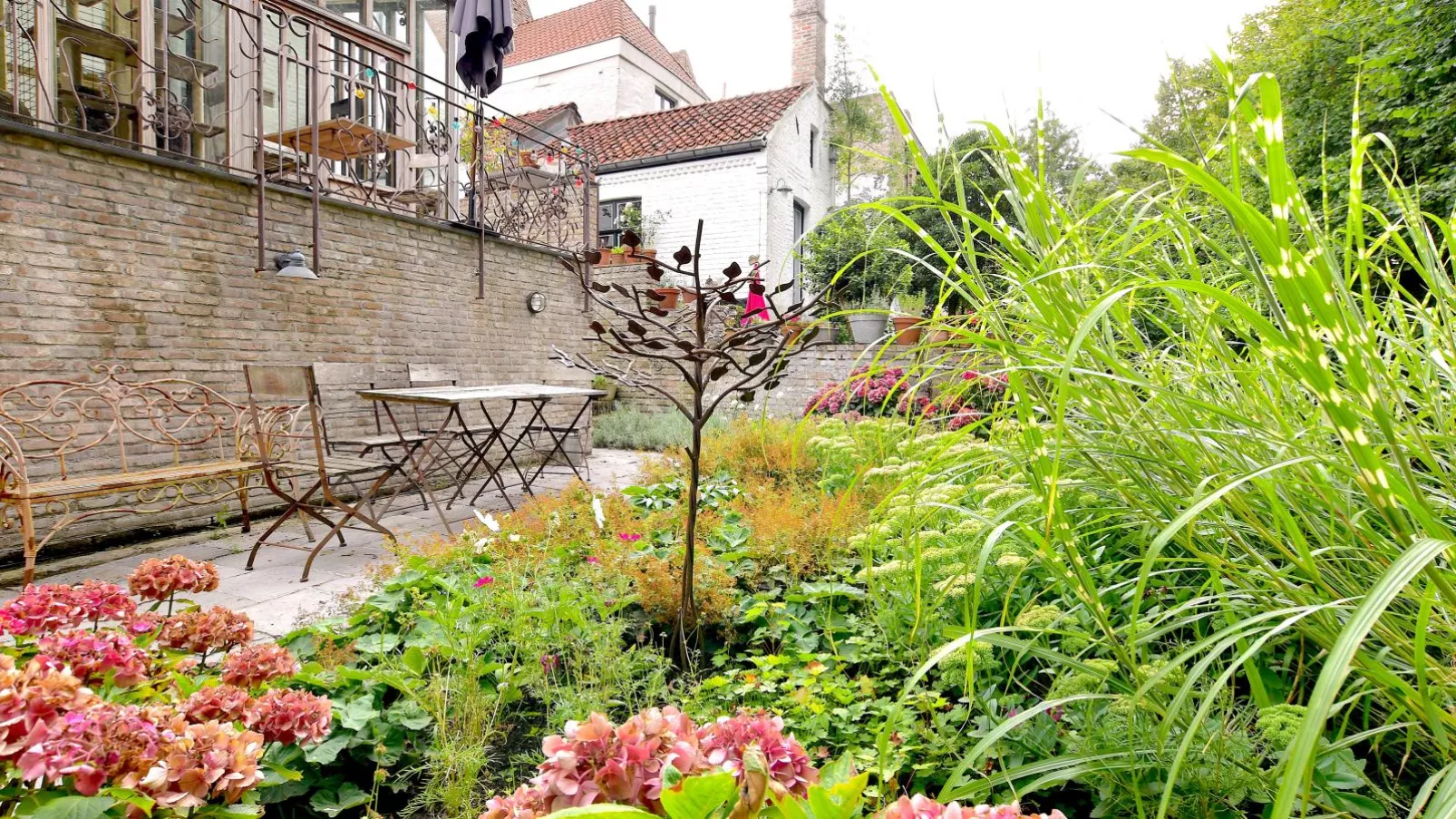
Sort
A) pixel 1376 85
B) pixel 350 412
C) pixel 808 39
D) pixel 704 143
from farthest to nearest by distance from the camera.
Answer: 1. pixel 808 39
2. pixel 704 143
3. pixel 350 412
4. pixel 1376 85

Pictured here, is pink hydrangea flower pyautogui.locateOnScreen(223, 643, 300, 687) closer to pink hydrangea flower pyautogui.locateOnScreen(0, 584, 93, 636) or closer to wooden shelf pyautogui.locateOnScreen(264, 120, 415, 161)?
pink hydrangea flower pyautogui.locateOnScreen(0, 584, 93, 636)

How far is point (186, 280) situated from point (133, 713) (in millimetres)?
4409

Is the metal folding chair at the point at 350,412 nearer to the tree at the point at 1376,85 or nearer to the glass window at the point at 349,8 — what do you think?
the glass window at the point at 349,8

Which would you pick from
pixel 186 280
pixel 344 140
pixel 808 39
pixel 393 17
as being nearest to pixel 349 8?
pixel 393 17

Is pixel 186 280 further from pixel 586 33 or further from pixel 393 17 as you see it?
pixel 586 33

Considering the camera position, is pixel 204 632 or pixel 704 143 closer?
pixel 204 632

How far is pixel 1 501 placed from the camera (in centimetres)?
311

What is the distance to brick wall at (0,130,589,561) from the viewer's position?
376cm

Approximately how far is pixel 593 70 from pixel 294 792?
19129mm

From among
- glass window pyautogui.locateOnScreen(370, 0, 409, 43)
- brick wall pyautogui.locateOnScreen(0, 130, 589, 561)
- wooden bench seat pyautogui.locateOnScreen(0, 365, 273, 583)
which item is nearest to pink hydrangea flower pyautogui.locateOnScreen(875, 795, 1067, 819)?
wooden bench seat pyautogui.locateOnScreen(0, 365, 273, 583)

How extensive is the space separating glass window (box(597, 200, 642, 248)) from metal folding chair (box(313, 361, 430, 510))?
9.05 metres

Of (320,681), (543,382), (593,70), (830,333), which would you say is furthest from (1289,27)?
(593,70)

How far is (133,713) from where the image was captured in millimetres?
955

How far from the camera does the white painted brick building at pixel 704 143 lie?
44.3ft
